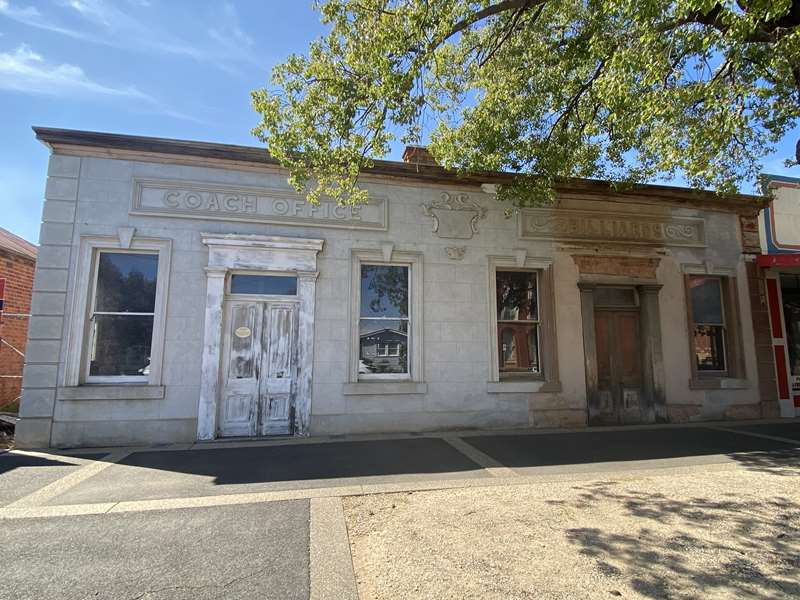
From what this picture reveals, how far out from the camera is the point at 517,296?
8.46 metres

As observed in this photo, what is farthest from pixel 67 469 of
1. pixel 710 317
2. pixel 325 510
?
pixel 710 317

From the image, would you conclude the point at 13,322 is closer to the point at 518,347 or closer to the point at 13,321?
the point at 13,321

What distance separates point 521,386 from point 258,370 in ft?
15.2

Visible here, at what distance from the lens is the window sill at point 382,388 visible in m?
7.30

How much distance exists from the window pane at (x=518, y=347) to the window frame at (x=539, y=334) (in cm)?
10

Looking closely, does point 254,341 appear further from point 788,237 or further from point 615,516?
point 788,237

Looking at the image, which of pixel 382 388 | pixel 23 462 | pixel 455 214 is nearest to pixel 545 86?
pixel 455 214

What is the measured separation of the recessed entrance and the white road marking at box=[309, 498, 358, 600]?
20.4 ft

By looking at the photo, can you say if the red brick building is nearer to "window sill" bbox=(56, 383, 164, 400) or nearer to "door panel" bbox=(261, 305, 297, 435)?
"window sill" bbox=(56, 383, 164, 400)

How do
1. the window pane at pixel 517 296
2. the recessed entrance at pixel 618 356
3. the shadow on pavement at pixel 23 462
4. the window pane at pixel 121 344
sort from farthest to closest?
1. the recessed entrance at pixel 618 356
2. the window pane at pixel 517 296
3. the window pane at pixel 121 344
4. the shadow on pavement at pixel 23 462

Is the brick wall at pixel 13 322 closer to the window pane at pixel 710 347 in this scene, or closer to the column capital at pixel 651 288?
the column capital at pixel 651 288

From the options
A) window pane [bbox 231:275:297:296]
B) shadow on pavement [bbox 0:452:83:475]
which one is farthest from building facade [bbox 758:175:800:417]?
shadow on pavement [bbox 0:452:83:475]

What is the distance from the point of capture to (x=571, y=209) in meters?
8.70

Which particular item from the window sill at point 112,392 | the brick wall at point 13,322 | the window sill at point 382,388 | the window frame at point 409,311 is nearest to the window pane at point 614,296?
the window frame at point 409,311
